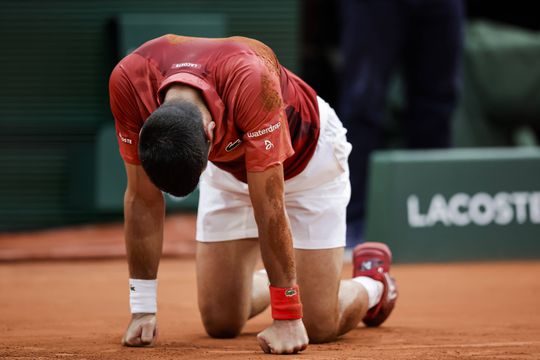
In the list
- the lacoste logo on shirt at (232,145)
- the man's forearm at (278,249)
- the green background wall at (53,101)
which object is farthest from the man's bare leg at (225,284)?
the green background wall at (53,101)

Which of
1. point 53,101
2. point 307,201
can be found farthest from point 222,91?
point 53,101

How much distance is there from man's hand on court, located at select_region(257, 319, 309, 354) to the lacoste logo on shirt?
0.65 m

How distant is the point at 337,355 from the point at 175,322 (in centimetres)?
122

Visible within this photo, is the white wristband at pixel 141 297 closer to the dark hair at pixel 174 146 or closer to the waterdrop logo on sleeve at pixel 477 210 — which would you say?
the dark hair at pixel 174 146

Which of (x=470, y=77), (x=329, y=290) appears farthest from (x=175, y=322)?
(x=470, y=77)

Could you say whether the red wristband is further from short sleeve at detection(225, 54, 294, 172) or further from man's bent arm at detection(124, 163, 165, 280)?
man's bent arm at detection(124, 163, 165, 280)

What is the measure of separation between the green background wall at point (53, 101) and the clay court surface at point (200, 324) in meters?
0.79

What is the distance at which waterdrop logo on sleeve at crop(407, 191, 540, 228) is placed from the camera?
6773 millimetres

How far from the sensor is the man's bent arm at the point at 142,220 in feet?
13.0

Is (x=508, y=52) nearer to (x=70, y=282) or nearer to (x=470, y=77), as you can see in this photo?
(x=470, y=77)

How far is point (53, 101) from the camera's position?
26.2 ft

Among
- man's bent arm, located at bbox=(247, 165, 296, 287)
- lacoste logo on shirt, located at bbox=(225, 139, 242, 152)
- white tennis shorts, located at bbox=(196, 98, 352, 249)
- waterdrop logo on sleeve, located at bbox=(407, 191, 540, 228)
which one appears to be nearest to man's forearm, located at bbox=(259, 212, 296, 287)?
man's bent arm, located at bbox=(247, 165, 296, 287)

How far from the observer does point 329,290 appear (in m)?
4.32

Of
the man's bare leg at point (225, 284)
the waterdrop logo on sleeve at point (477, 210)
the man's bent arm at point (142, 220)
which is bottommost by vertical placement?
the waterdrop logo on sleeve at point (477, 210)
